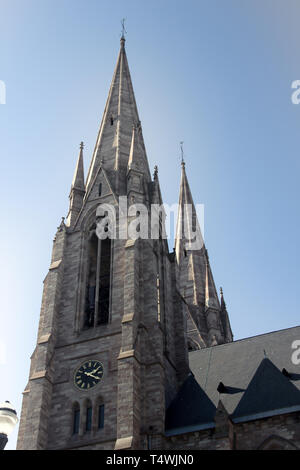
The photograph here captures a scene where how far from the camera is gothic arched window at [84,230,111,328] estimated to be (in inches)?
1107

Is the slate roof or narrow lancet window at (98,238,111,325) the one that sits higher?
narrow lancet window at (98,238,111,325)

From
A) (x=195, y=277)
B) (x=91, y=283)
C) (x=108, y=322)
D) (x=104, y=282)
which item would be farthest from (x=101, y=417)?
(x=195, y=277)

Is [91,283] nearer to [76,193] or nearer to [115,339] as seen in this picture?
[115,339]

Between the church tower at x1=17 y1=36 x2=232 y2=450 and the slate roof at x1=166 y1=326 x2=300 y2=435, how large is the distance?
885 mm

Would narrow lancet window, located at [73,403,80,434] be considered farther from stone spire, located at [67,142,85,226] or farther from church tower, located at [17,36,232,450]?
stone spire, located at [67,142,85,226]

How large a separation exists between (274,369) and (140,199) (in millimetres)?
11347

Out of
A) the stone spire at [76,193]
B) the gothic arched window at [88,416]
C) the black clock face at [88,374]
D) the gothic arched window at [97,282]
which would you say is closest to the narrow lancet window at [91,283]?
the gothic arched window at [97,282]

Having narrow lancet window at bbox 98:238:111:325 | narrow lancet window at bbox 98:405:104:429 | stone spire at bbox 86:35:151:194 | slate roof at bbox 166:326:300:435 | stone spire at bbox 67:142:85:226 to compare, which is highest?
stone spire at bbox 86:35:151:194

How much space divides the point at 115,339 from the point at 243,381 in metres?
5.85

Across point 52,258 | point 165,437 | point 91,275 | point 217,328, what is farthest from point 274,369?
point 217,328

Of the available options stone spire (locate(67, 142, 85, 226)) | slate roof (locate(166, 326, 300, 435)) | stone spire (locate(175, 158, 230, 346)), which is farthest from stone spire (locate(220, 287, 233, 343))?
stone spire (locate(67, 142, 85, 226))

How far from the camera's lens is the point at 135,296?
26828 millimetres
